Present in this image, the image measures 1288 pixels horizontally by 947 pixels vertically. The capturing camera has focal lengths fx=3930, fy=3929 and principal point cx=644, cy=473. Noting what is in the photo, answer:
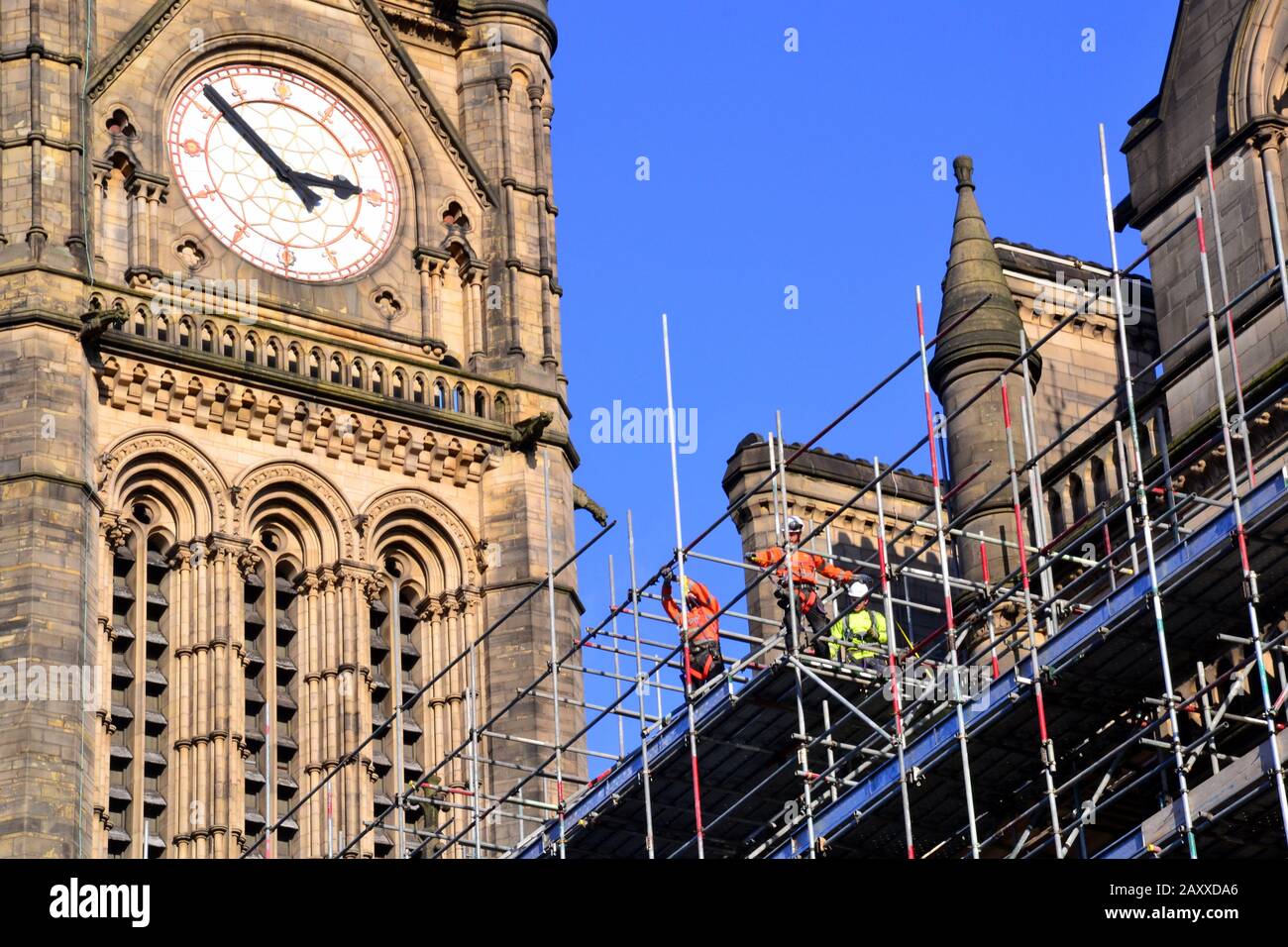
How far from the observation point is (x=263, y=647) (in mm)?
50094

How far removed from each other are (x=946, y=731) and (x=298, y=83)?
84.3ft

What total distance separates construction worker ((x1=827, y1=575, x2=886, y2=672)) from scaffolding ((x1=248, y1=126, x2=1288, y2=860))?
0.19 meters

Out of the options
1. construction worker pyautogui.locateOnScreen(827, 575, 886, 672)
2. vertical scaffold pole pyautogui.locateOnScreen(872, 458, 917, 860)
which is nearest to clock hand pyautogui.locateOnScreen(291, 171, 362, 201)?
construction worker pyautogui.locateOnScreen(827, 575, 886, 672)

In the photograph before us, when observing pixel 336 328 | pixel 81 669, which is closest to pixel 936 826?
pixel 81 669

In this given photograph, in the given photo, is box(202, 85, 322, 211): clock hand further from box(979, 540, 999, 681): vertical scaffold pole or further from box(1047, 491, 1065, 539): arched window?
box(1047, 491, 1065, 539): arched window

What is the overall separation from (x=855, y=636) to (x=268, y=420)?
58.5 ft

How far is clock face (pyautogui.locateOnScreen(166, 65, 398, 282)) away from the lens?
5259 cm

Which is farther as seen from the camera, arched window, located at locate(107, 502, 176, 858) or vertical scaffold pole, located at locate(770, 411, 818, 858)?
arched window, located at locate(107, 502, 176, 858)

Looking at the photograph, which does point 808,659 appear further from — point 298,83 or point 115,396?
point 298,83

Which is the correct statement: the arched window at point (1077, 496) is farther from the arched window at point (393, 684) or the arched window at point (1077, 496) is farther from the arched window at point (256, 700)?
the arched window at point (256, 700)

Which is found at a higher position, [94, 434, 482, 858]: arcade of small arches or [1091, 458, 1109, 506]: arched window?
[94, 434, 482, 858]: arcade of small arches

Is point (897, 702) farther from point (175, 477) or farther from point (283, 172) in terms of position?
point (283, 172)

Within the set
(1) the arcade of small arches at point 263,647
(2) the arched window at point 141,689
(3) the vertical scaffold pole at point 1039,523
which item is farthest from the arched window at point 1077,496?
(2) the arched window at point 141,689

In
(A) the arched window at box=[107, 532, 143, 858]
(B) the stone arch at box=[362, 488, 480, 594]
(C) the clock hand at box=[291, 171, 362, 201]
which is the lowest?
(A) the arched window at box=[107, 532, 143, 858]
